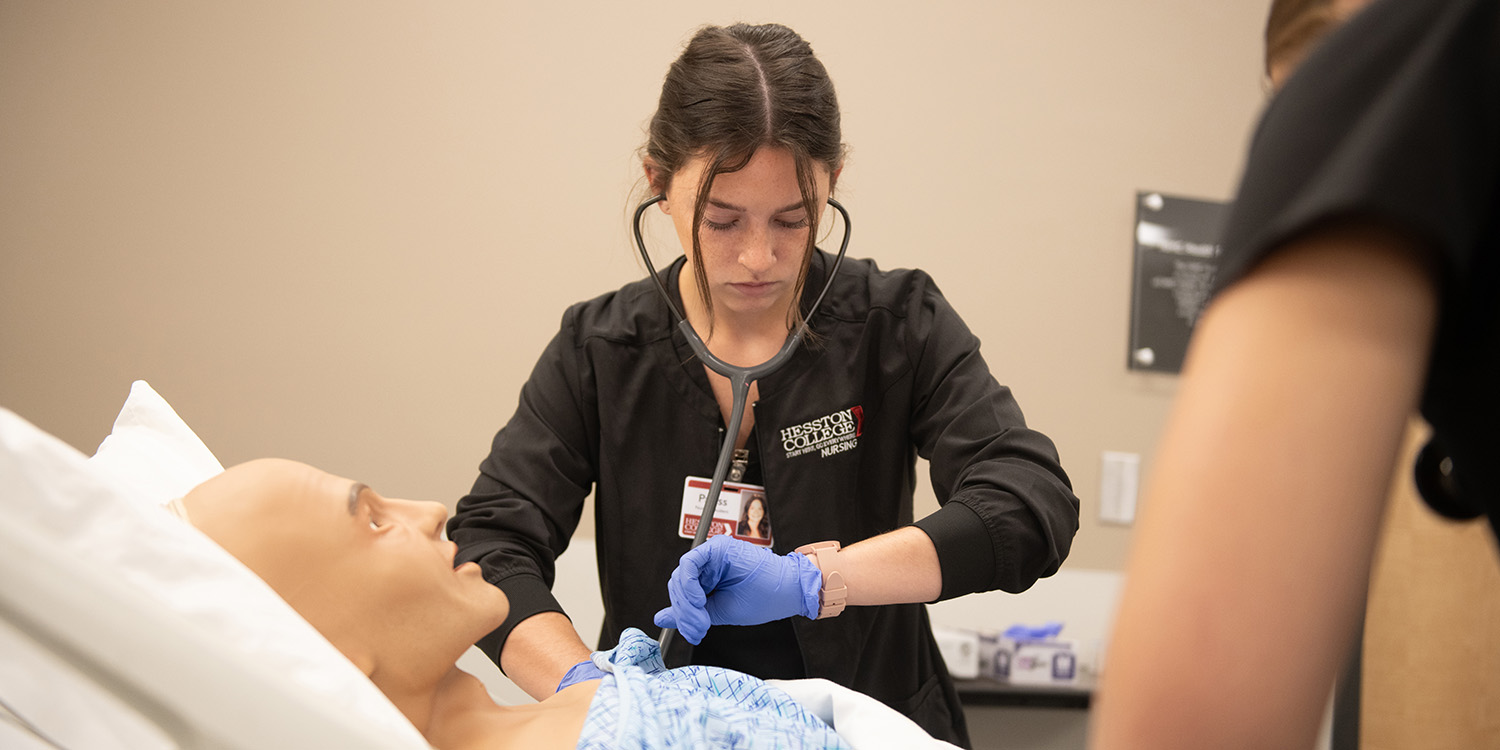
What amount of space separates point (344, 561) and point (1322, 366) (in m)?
0.95

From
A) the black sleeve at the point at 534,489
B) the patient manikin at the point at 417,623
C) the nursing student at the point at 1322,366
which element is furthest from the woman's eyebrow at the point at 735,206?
the nursing student at the point at 1322,366

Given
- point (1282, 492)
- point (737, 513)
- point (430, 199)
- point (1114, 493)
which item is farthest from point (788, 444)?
point (1114, 493)

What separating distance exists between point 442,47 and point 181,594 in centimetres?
188

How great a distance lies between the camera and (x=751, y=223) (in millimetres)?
1367

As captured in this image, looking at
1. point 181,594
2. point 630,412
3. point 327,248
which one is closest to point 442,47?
point 327,248

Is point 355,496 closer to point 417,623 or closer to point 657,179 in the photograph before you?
point 417,623

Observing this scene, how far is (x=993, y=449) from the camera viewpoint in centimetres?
137

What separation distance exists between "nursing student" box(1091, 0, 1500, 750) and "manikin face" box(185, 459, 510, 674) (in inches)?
33.9

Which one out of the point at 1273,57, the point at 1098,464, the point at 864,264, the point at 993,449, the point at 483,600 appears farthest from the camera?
the point at 1098,464

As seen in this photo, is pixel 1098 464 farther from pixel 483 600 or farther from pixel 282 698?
pixel 282 698

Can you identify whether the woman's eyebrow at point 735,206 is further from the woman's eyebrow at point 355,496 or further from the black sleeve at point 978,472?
the woman's eyebrow at point 355,496

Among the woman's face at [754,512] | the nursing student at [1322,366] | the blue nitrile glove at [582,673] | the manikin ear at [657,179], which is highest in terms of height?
the manikin ear at [657,179]

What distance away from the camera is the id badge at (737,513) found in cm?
152

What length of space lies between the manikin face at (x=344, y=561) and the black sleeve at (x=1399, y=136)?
36.5 inches
